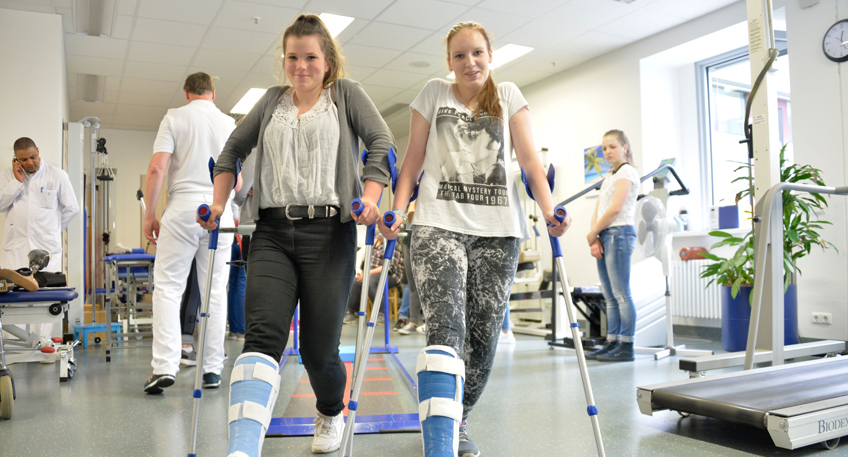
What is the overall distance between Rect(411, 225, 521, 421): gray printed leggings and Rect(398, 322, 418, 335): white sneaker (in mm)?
4534

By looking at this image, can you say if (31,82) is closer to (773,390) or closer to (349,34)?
(349,34)

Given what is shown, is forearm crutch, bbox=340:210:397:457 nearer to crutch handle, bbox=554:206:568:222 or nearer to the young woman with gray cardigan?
the young woman with gray cardigan

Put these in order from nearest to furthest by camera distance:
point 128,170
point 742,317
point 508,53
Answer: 1. point 742,317
2. point 508,53
3. point 128,170

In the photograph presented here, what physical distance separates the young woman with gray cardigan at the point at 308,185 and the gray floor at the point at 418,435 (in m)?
0.70

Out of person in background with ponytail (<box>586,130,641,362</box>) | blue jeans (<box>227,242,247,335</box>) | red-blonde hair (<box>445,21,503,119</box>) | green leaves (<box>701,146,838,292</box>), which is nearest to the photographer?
red-blonde hair (<box>445,21,503,119</box>)

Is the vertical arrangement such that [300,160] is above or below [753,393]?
above

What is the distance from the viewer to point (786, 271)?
4152 millimetres

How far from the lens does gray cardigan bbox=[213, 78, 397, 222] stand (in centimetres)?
169

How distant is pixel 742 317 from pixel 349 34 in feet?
15.6

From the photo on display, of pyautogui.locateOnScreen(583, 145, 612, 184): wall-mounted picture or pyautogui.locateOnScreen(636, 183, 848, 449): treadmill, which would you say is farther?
pyautogui.locateOnScreen(583, 145, 612, 184): wall-mounted picture

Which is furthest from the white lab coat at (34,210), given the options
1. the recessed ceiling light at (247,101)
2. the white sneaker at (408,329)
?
the recessed ceiling light at (247,101)

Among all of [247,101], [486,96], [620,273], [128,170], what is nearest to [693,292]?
[620,273]

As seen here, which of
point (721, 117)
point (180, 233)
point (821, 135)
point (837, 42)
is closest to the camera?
point (180, 233)

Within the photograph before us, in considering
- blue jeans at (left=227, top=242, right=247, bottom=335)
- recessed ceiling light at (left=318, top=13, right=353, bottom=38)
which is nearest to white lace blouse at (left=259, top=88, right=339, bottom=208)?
blue jeans at (left=227, top=242, right=247, bottom=335)
